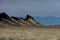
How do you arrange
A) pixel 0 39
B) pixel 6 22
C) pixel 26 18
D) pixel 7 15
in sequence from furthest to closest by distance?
pixel 26 18, pixel 7 15, pixel 6 22, pixel 0 39

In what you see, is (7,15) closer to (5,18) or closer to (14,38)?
(5,18)

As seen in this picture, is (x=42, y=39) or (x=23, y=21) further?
(x=23, y=21)

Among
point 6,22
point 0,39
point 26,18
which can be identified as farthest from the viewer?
point 26,18

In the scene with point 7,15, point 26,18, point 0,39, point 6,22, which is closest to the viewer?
point 0,39

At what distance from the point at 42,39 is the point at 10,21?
62.4ft

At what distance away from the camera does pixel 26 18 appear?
42719 millimetres

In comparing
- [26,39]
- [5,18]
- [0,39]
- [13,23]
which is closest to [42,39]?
[26,39]

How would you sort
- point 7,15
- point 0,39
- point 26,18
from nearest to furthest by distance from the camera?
point 0,39
point 7,15
point 26,18

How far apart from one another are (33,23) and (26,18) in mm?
1944

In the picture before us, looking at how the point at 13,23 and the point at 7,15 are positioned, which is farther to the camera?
the point at 7,15

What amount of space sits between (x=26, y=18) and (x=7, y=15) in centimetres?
438

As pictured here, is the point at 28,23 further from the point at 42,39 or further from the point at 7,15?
the point at 42,39

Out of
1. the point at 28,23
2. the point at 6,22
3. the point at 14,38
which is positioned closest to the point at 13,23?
the point at 6,22

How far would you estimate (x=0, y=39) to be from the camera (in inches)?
765
